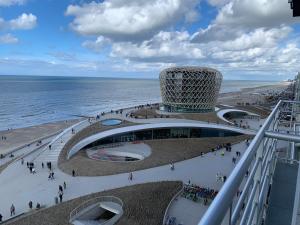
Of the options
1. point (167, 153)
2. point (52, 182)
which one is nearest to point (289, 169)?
point (52, 182)

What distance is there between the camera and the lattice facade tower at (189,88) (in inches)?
2244

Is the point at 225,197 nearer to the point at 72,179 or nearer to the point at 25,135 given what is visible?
the point at 72,179

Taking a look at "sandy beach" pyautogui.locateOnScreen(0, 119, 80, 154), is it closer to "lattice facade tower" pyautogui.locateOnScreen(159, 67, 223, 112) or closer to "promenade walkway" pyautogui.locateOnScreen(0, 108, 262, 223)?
"promenade walkway" pyautogui.locateOnScreen(0, 108, 262, 223)

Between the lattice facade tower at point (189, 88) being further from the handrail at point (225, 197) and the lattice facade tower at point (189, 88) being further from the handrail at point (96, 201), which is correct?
the handrail at point (225, 197)

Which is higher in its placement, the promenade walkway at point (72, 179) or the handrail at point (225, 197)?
the handrail at point (225, 197)

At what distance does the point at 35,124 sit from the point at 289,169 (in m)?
71.9

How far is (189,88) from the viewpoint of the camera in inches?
2253

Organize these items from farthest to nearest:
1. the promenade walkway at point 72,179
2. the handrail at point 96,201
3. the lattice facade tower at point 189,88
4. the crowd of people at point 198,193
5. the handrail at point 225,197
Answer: the lattice facade tower at point 189,88 < the promenade walkway at point 72,179 < the crowd of people at point 198,193 < the handrail at point 96,201 < the handrail at point 225,197

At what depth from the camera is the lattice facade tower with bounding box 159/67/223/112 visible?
57.0 m

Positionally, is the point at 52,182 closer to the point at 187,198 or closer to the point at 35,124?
the point at 187,198

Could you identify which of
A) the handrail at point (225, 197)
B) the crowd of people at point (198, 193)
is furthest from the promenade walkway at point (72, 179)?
the handrail at point (225, 197)

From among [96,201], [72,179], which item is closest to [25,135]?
[72,179]

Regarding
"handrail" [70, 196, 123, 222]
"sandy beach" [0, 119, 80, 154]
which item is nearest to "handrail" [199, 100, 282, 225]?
"handrail" [70, 196, 123, 222]

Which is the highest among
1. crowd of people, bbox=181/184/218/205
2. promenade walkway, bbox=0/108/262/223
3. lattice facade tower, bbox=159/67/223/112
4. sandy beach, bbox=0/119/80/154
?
lattice facade tower, bbox=159/67/223/112
